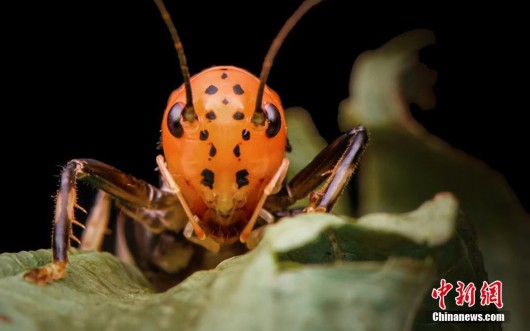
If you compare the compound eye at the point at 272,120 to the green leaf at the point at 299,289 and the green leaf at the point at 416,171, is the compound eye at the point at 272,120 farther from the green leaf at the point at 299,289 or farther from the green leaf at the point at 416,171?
the green leaf at the point at 299,289

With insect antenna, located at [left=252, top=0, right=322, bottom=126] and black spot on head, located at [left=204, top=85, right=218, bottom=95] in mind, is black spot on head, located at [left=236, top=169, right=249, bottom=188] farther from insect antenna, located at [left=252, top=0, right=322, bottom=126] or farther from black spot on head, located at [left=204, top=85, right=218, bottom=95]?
black spot on head, located at [left=204, top=85, right=218, bottom=95]

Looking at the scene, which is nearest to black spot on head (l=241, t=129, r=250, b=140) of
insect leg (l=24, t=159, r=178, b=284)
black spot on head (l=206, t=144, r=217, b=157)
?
black spot on head (l=206, t=144, r=217, b=157)

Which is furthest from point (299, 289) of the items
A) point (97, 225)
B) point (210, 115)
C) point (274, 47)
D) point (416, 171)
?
point (97, 225)

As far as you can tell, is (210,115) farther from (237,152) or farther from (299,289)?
(299,289)

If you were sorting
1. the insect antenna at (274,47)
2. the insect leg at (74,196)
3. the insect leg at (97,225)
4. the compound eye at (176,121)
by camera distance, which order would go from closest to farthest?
1. the insect leg at (74,196)
2. the insect antenna at (274,47)
3. the compound eye at (176,121)
4. the insect leg at (97,225)

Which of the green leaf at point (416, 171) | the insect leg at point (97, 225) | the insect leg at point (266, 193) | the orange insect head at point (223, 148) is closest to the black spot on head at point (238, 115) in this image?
the orange insect head at point (223, 148)
